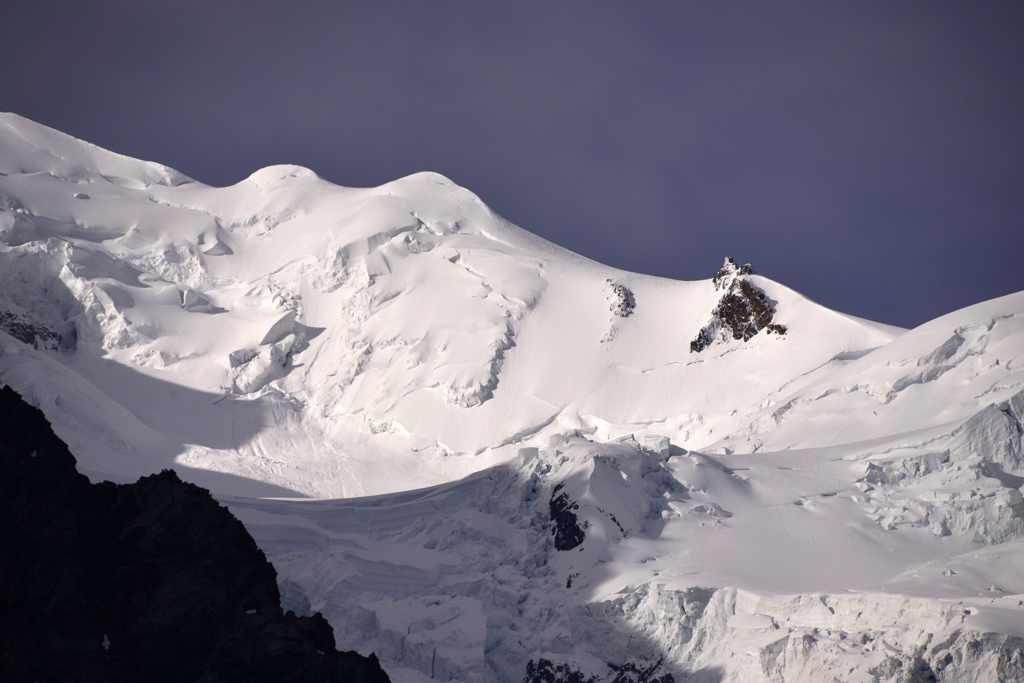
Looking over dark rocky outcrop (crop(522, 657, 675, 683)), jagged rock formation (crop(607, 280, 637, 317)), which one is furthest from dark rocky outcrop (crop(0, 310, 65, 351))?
dark rocky outcrop (crop(522, 657, 675, 683))

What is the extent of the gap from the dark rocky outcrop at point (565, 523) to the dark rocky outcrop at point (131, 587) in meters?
9.04

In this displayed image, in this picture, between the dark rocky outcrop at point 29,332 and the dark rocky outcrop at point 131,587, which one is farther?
the dark rocky outcrop at point 29,332

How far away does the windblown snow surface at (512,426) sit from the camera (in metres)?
31.6

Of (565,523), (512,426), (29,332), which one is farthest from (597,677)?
(29,332)

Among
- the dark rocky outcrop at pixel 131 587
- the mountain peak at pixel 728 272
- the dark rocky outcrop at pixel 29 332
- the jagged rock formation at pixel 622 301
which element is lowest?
the dark rocky outcrop at pixel 131 587

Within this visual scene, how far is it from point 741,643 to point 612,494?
27.5 feet

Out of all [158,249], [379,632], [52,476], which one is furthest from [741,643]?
[158,249]

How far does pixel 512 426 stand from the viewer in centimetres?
6000

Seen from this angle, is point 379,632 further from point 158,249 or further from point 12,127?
point 12,127

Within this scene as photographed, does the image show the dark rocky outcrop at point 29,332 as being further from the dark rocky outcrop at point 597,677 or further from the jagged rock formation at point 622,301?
the dark rocky outcrop at point 597,677

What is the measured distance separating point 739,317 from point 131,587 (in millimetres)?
45353

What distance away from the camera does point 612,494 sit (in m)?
36.9

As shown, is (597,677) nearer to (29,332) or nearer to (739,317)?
(739,317)

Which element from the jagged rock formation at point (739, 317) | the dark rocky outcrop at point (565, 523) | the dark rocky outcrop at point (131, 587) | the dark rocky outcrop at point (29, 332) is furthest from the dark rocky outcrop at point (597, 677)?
the dark rocky outcrop at point (29, 332)
